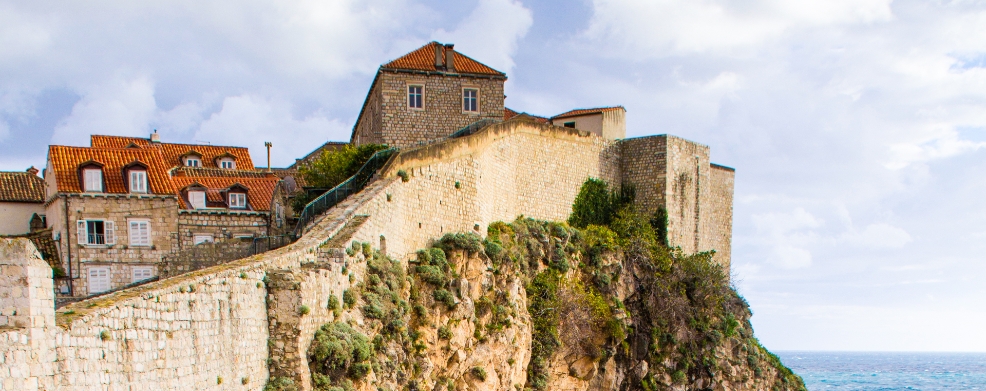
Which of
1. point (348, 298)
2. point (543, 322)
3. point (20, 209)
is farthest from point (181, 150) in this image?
point (348, 298)

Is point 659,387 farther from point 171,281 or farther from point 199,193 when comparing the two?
point 171,281

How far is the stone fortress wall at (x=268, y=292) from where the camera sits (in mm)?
7578

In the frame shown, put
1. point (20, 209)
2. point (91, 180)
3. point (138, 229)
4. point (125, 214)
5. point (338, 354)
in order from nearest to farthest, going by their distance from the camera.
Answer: point (338, 354) < point (91, 180) < point (125, 214) < point (138, 229) < point (20, 209)

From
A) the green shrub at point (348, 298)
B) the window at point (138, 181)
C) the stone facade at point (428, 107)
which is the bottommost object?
the green shrub at point (348, 298)

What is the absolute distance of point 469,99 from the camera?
3078cm

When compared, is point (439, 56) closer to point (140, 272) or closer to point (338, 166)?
point (338, 166)

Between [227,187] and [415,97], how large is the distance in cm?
781

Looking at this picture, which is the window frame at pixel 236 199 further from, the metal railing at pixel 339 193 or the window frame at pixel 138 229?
the metal railing at pixel 339 193

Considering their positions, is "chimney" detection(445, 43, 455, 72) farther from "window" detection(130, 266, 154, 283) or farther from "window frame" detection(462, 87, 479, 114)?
"window" detection(130, 266, 154, 283)

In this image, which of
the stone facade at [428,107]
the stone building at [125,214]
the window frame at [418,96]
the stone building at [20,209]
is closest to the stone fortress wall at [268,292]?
the stone facade at [428,107]

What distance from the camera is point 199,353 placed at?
10.1 metres

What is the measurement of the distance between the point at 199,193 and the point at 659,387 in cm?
1856

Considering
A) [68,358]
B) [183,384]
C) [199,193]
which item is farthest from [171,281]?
[199,193]

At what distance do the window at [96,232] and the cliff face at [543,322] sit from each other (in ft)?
36.3
